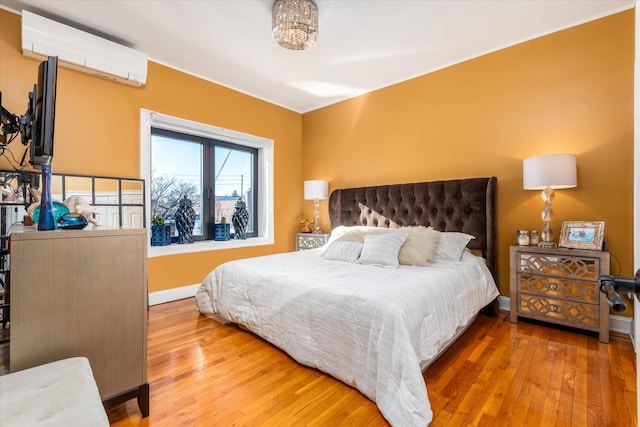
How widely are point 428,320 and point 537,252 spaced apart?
1406 millimetres

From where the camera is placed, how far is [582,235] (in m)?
2.33

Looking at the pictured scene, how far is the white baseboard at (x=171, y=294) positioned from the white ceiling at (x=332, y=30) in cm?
245

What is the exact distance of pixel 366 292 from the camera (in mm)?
1689

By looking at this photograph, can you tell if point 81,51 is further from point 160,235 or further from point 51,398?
point 51,398

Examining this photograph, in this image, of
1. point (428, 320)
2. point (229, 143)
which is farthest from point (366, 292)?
point (229, 143)

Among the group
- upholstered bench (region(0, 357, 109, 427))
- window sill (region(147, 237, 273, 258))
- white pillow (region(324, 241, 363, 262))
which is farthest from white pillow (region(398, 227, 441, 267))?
window sill (region(147, 237, 273, 258))

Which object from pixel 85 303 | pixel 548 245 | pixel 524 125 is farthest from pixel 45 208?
pixel 524 125

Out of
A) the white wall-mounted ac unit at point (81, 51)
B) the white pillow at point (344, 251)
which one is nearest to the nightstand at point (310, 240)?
the white pillow at point (344, 251)

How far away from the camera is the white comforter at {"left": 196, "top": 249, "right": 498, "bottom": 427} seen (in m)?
1.41

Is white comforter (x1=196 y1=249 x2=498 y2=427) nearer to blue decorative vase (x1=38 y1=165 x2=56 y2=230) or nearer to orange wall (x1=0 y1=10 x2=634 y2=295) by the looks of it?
orange wall (x1=0 y1=10 x2=634 y2=295)

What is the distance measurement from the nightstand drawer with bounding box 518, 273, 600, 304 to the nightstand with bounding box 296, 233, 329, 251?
222 cm

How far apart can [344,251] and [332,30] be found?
1.94m

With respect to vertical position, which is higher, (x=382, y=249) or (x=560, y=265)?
(x=382, y=249)

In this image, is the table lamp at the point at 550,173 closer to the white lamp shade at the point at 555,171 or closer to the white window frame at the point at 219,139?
the white lamp shade at the point at 555,171
